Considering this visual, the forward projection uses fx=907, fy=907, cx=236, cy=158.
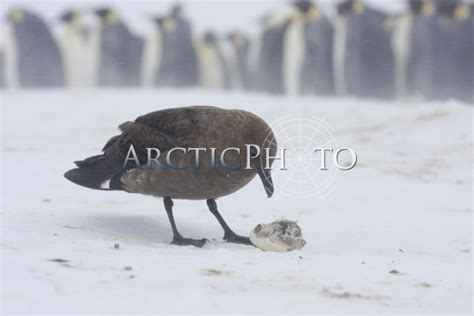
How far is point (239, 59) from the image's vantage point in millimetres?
25688

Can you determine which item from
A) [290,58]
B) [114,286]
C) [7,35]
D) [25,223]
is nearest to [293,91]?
[290,58]

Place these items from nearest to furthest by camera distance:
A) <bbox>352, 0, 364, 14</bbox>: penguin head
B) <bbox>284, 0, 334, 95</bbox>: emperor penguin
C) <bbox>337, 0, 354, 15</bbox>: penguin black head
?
<bbox>284, 0, 334, 95</bbox>: emperor penguin, <bbox>337, 0, 354, 15</bbox>: penguin black head, <bbox>352, 0, 364, 14</bbox>: penguin head

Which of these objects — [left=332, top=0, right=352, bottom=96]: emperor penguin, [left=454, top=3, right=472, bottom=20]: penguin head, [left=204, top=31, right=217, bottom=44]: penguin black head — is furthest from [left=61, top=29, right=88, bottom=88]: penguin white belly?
[left=454, top=3, right=472, bottom=20]: penguin head

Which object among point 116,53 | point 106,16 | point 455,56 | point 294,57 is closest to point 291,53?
point 294,57

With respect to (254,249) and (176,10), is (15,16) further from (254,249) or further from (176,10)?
(254,249)

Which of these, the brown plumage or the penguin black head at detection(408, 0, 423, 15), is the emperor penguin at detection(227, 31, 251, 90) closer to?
the penguin black head at detection(408, 0, 423, 15)

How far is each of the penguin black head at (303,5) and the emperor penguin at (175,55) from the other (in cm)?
380

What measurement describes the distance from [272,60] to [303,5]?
165cm

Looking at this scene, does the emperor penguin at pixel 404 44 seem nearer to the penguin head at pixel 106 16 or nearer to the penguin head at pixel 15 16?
the penguin head at pixel 106 16

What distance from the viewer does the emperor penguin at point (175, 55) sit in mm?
21641

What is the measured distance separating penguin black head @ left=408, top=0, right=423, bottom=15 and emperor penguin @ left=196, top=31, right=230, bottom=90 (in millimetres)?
7032

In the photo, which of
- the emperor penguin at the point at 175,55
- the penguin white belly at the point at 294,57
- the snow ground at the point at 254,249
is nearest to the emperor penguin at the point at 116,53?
the emperor penguin at the point at 175,55

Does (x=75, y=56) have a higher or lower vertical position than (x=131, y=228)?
higher

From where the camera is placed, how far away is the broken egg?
175 inches
